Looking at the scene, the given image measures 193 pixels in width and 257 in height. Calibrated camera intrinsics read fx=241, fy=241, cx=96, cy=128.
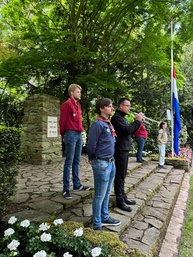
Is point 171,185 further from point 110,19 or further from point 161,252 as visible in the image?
point 110,19

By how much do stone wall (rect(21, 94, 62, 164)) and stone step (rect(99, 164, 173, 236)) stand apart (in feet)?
9.75

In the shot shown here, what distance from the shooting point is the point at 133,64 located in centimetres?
1007

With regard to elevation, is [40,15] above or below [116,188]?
above

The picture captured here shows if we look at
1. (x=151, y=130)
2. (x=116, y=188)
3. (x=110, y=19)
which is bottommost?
(x=116, y=188)

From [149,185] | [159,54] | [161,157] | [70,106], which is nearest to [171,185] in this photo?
[149,185]

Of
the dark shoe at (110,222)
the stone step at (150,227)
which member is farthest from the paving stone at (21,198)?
the stone step at (150,227)

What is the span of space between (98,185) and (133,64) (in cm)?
824

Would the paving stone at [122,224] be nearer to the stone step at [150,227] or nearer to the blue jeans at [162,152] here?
the stone step at [150,227]

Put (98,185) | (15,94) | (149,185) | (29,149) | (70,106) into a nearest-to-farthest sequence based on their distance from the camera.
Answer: (98,185) → (70,106) → (149,185) → (29,149) → (15,94)

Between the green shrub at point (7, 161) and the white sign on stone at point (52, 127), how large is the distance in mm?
4213

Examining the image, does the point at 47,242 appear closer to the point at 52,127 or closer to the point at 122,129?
the point at 122,129

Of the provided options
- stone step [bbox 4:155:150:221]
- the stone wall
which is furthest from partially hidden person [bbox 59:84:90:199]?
the stone wall

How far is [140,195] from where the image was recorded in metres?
4.26

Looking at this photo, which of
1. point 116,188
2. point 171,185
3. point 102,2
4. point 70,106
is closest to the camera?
point 116,188
